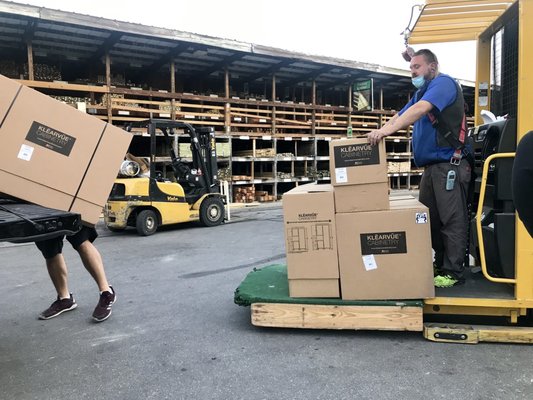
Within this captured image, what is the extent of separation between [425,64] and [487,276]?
6.19 ft

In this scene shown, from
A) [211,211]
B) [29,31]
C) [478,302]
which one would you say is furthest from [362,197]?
[29,31]

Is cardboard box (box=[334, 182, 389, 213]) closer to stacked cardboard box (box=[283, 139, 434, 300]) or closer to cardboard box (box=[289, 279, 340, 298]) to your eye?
stacked cardboard box (box=[283, 139, 434, 300])

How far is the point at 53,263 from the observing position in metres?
4.19

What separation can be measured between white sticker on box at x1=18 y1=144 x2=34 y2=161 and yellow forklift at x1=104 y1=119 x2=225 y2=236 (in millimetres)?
6179

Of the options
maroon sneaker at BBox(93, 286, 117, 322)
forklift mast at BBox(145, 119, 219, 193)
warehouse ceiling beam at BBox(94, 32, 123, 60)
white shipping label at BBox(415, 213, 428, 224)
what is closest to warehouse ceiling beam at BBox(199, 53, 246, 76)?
warehouse ceiling beam at BBox(94, 32, 123, 60)

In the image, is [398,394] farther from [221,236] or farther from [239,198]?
[239,198]

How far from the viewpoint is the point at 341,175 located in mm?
3549

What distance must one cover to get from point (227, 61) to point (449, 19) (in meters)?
13.0

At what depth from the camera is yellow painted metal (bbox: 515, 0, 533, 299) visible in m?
3.21

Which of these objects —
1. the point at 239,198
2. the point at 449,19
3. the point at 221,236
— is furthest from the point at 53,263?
the point at 239,198

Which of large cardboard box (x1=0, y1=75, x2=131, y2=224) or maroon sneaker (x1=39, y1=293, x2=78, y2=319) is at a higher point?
large cardboard box (x1=0, y1=75, x2=131, y2=224)

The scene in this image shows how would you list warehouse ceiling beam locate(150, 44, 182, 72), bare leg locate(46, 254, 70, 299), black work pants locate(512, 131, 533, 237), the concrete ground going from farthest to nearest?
warehouse ceiling beam locate(150, 44, 182, 72), bare leg locate(46, 254, 70, 299), the concrete ground, black work pants locate(512, 131, 533, 237)

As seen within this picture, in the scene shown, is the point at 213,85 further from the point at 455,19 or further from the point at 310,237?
the point at 310,237

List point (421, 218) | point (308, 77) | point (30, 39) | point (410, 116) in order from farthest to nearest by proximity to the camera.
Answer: point (308, 77) → point (30, 39) → point (410, 116) → point (421, 218)
